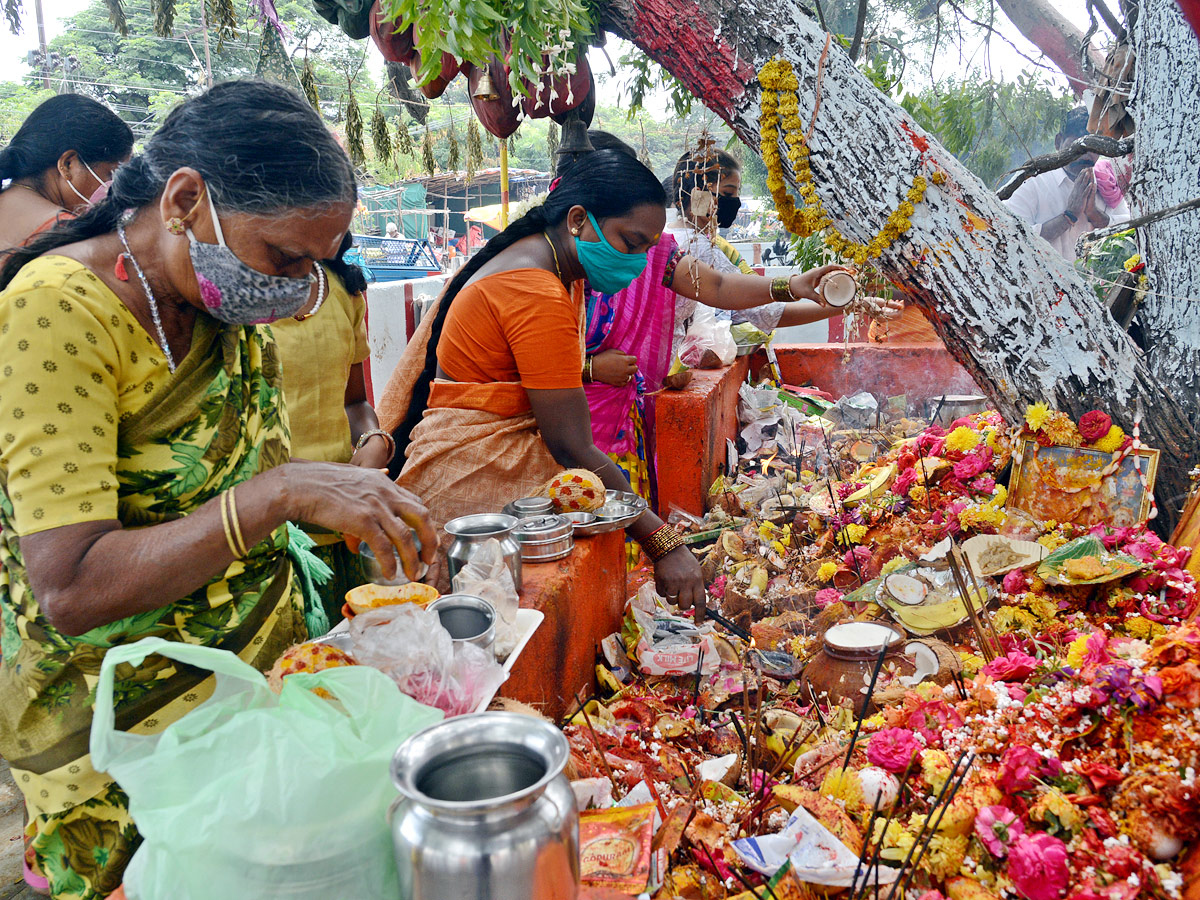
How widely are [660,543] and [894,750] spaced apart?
1.18 meters

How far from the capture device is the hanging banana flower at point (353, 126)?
4242 mm

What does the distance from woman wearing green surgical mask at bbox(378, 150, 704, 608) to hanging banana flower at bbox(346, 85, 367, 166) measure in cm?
180

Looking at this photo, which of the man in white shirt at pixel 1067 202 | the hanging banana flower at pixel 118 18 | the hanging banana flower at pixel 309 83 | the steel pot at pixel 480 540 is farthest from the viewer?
the man in white shirt at pixel 1067 202

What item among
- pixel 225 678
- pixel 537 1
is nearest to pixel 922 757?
pixel 225 678

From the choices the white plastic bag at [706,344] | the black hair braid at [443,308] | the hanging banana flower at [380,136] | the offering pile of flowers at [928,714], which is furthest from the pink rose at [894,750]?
the hanging banana flower at [380,136]

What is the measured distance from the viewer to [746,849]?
1.61m

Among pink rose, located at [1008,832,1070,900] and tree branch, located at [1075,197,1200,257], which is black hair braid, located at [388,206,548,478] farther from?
pink rose, located at [1008,832,1070,900]

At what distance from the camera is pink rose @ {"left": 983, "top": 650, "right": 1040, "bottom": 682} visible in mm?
2127

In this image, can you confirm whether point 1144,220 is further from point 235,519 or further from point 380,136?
point 380,136

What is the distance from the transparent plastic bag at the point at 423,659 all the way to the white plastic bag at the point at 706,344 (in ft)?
14.1

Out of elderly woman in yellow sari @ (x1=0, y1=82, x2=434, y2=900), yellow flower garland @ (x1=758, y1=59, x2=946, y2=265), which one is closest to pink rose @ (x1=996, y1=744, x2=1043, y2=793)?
elderly woman in yellow sari @ (x1=0, y1=82, x2=434, y2=900)

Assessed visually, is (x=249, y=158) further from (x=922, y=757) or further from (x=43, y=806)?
(x=922, y=757)

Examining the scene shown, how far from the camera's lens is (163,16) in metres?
4.05

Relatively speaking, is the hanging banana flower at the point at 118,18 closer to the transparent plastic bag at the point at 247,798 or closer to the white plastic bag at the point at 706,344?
the white plastic bag at the point at 706,344
